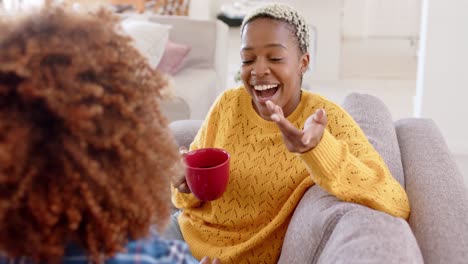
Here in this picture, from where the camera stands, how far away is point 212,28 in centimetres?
333

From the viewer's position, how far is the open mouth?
4.93ft

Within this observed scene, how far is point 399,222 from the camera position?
1210 mm

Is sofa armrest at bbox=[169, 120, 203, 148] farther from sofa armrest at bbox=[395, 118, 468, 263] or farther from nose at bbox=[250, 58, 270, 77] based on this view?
sofa armrest at bbox=[395, 118, 468, 263]

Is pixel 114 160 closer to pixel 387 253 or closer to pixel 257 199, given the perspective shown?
pixel 387 253

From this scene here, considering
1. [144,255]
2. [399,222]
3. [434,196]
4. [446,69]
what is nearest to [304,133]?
[399,222]

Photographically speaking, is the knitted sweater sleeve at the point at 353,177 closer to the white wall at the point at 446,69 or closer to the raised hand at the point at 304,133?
the raised hand at the point at 304,133

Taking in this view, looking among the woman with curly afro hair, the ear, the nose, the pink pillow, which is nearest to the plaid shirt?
the woman with curly afro hair

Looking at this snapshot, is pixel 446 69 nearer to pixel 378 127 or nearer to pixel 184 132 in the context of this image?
pixel 378 127

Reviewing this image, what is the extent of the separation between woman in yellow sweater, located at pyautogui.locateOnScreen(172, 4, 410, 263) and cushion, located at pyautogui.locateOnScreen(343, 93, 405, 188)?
7.5 inches

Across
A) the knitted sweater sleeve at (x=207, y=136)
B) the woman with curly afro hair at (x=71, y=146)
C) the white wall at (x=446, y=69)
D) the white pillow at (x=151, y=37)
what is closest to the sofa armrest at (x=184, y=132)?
the knitted sweater sleeve at (x=207, y=136)

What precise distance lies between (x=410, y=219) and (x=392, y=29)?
5520mm

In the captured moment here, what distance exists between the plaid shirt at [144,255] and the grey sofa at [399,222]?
1.14ft

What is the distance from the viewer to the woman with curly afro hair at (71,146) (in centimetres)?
71

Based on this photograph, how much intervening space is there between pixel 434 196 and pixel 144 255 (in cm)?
81
